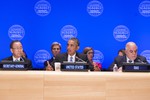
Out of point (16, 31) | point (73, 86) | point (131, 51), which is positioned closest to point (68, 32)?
point (16, 31)

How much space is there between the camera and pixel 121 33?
6578 mm

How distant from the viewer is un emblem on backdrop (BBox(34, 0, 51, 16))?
647cm

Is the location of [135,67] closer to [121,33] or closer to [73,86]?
[73,86]

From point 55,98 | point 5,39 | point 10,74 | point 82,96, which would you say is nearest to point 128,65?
point 82,96

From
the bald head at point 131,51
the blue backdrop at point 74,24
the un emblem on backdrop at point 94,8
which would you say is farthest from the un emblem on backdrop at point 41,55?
the bald head at point 131,51

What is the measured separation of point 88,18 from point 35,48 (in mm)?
1358

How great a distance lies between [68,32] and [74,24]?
8.8 inches

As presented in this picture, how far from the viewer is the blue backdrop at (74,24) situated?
6473 millimetres

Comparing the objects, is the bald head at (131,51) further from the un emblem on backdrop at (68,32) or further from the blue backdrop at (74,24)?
the un emblem on backdrop at (68,32)

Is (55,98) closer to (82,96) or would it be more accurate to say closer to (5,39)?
(82,96)

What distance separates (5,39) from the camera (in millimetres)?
6469

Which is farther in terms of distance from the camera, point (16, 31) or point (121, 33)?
point (121, 33)

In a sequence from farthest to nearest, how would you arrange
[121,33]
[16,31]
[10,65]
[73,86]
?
[121,33] → [16,31] → [10,65] → [73,86]

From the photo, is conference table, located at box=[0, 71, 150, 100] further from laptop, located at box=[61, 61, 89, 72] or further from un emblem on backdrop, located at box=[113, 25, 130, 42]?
un emblem on backdrop, located at box=[113, 25, 130, 42]
